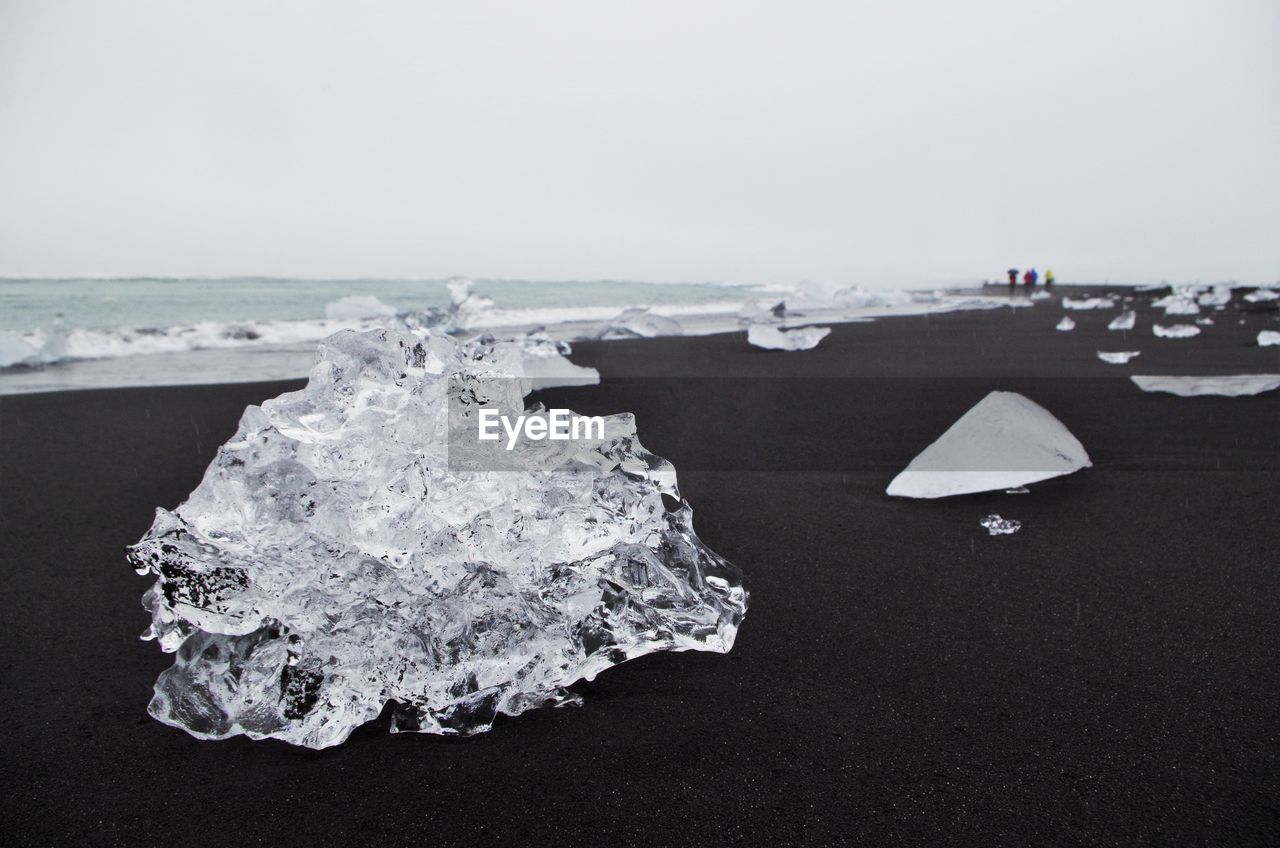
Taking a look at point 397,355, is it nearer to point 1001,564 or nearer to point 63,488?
point 1001,564

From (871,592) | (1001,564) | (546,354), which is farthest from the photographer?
(546,354)

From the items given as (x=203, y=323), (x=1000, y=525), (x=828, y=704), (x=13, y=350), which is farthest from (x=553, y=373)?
(x=203, y=323)

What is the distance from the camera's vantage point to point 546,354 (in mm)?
5906

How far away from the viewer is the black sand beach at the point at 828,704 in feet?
3.67

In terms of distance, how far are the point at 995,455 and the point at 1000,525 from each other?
441 millimetres

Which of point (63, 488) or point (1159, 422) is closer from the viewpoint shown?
point (63, 488)

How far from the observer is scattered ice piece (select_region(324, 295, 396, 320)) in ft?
47.3

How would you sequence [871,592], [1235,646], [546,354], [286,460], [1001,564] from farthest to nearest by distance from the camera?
[546,354] < [1001,564] < [871,592] < [1235,646] < [286,460]

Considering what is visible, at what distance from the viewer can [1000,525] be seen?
7.72 ft

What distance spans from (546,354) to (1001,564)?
4.37 metres

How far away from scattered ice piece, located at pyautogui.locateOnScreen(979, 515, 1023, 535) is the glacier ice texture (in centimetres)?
116

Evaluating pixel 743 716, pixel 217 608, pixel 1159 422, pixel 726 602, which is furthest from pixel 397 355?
pixel 1159 422

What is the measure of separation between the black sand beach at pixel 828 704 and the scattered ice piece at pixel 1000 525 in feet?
0.14

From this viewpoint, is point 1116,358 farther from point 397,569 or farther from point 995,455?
point 397,569
